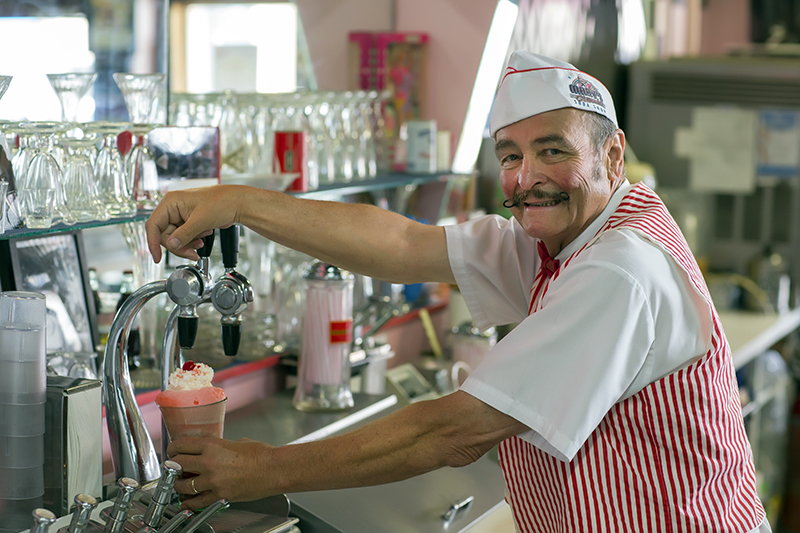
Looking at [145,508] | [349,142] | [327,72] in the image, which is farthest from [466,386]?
[327,72]

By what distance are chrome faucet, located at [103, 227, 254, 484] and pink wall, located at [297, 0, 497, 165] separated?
1286 mm

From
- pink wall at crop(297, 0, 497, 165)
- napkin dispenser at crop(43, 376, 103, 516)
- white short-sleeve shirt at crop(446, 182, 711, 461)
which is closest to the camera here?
white short-sleeve shirt at crop(446, 182, 711, 461)

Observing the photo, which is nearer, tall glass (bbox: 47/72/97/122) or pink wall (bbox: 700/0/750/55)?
tall glass (bbox: 47/72/97/122)

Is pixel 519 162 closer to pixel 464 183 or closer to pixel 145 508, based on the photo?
pixel 145 508

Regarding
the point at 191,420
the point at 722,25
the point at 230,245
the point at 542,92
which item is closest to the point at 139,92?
the point at 230,245

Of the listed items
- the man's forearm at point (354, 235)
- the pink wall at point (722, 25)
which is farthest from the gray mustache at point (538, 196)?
the pink wall at point (722, 25)

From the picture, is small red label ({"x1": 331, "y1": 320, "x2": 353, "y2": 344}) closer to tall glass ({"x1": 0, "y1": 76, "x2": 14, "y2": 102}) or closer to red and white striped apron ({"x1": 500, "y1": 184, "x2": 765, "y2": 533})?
red and white striped apron ({"x1": 500, "y1": 184, "x2": 765, "y2": 533})

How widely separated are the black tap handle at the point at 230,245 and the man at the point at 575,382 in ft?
0.09

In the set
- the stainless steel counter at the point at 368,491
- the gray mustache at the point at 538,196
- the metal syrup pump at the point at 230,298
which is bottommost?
the stainless steel counter at the point at 368,491

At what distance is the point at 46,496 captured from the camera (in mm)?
1379

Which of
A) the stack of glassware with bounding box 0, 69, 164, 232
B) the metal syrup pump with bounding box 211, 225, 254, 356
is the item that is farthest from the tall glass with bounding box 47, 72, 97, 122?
the metal syrup pump with bounding box 211, 225, 254, 356

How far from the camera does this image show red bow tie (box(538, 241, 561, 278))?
154cm

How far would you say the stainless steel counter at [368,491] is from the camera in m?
1.58

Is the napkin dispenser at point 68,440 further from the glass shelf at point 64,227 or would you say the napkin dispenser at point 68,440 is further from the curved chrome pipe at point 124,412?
the glass shelf at point 64,227
